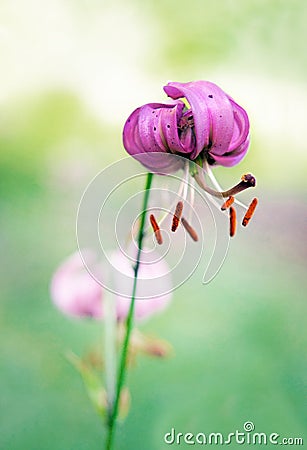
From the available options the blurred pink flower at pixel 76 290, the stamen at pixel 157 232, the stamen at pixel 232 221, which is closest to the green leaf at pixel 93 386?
the blurred pink flower at pixel 76 290

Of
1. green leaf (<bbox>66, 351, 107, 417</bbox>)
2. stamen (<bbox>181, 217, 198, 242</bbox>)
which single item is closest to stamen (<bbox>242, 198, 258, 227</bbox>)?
stamen (<bbox>181, 217, 198, 242</bbox>)

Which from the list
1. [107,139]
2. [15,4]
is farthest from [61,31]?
[107,139]

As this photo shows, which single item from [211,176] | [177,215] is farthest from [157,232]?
[211,176]

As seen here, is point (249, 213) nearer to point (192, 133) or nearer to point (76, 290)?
point (192, 133)

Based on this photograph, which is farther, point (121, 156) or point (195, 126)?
point (121, 156)

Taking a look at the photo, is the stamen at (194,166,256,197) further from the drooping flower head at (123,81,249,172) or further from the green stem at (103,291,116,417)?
the green stem at (103,291,116,417)

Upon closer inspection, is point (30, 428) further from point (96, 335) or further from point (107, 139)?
point (107, 139)

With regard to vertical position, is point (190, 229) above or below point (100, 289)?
above
